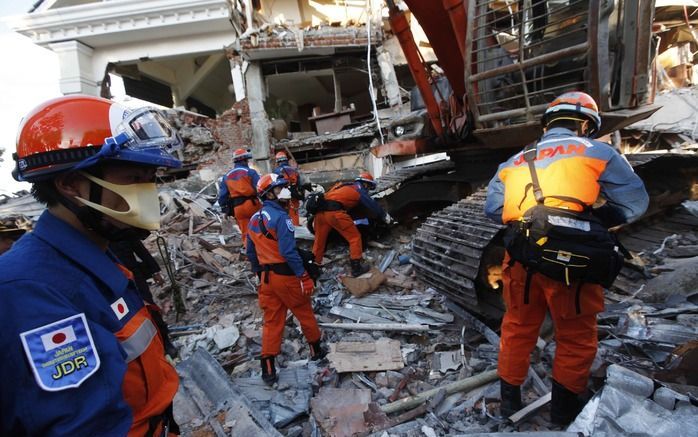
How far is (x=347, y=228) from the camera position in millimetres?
5750

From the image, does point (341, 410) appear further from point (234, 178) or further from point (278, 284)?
point (234, 178)

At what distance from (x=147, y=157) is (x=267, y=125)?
11.7 meters

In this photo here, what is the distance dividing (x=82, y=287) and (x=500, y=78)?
13.8ft

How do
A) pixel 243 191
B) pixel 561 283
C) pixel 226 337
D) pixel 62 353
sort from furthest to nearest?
pixel 243 191 → pixel 226 337 → pixel 561 283 → pixel 62 353

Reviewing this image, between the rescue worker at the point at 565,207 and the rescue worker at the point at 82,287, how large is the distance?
6.74 feet

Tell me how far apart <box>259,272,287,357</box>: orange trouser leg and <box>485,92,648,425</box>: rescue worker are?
79.1 inches

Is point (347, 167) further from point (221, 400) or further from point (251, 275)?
point (221, 400)

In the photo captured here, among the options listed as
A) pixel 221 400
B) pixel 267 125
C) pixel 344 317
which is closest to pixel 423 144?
pixel 344 317

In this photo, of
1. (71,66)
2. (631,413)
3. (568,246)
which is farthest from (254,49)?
(631,413)

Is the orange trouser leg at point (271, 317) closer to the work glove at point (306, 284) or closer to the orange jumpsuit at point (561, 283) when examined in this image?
the work glove at point (306, 284)

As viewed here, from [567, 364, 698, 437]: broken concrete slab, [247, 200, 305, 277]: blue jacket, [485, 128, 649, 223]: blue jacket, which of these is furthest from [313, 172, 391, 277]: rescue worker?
[567, 364, 698, 437]: broken concrete slab

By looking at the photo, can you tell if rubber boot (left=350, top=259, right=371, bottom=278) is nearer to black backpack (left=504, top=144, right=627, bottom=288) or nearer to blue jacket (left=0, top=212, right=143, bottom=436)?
black backpack (left=504, top=144, right=627, bottom=288)

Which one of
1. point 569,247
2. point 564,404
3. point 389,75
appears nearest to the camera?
point 569,247

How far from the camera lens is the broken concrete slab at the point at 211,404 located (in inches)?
110
